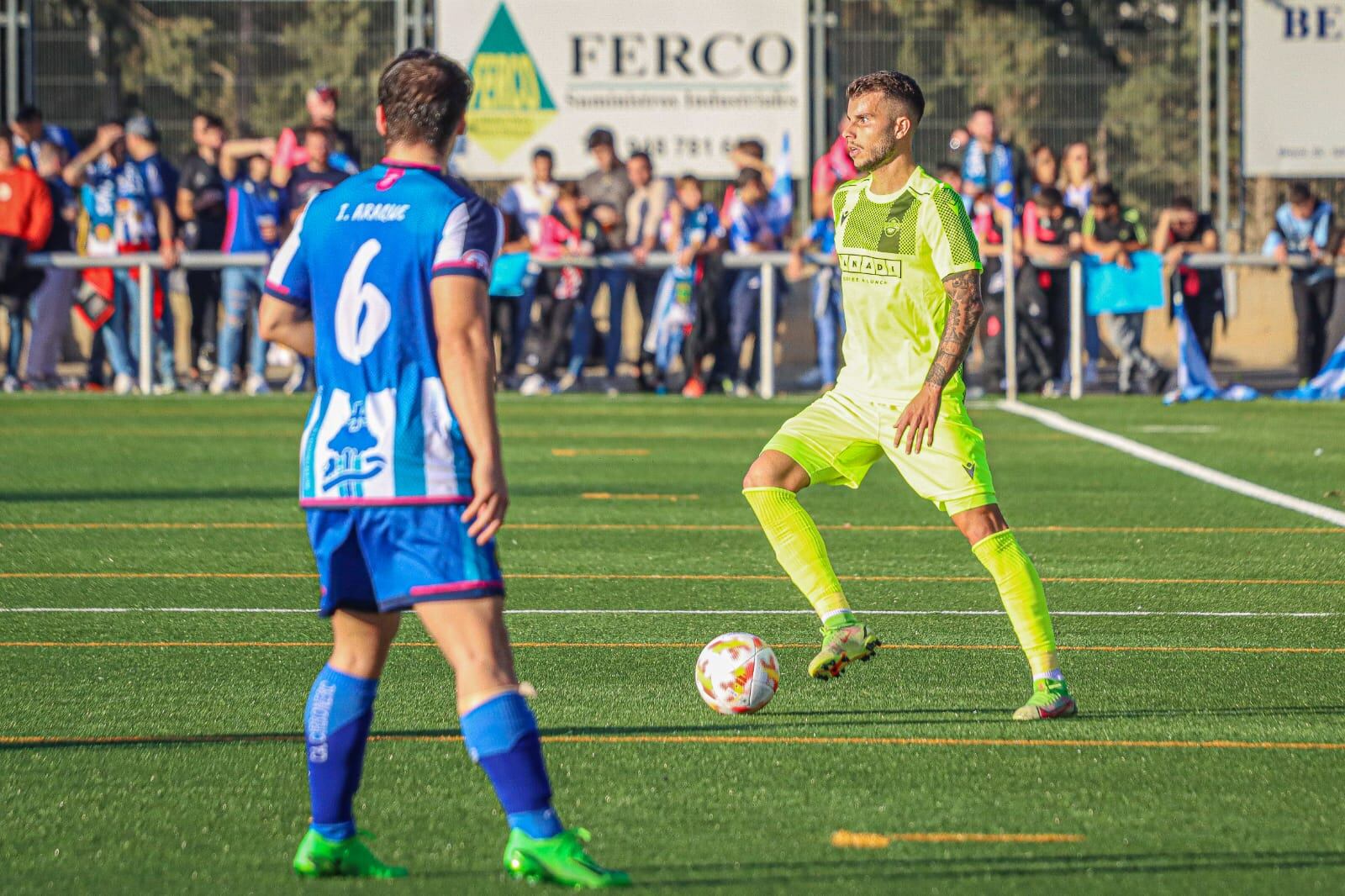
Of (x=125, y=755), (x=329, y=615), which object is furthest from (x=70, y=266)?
(x=329, y=615)

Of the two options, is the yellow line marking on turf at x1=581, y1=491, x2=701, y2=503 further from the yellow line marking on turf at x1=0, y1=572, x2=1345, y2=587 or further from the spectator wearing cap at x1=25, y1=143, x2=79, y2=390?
the spectator wearing cap at x1=25, y1=143, x2=79, y2=390

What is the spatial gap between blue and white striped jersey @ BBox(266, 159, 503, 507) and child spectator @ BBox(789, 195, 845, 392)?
631 inches

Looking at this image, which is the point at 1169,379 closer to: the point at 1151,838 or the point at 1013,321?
the point at 1013,321

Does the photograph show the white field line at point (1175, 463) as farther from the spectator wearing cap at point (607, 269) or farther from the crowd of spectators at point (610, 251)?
the spectator wearing cap at point (607, 269)

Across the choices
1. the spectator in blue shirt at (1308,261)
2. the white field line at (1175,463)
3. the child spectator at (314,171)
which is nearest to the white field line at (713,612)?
the white field line at (1175,463)

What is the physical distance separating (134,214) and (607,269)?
4.60m

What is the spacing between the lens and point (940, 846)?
490 centimetres

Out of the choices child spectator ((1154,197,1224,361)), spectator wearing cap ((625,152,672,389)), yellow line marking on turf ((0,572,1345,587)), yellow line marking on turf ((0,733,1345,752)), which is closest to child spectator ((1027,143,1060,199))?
child spectator ((1154,197,1224,361))

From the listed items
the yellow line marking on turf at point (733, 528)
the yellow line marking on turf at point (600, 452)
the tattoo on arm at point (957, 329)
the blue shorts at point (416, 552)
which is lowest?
the yellow line marking on turf at point (733, 528)

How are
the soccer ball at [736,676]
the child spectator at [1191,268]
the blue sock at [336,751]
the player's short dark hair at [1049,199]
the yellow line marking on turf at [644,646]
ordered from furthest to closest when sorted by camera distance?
1. the child spectator at [1191,268]
2. the player's short dark hair at [1049,199]
3. the yellow line marking on turf at [644,646]
4. the soccer ball at [736,676]
5. the blue sock at [336,751]

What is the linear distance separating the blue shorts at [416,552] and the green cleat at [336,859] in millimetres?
546

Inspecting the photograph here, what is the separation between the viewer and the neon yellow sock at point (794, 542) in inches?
276

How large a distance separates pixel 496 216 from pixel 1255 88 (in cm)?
2185

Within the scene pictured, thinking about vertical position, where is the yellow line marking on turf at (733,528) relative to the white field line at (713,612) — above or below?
above
